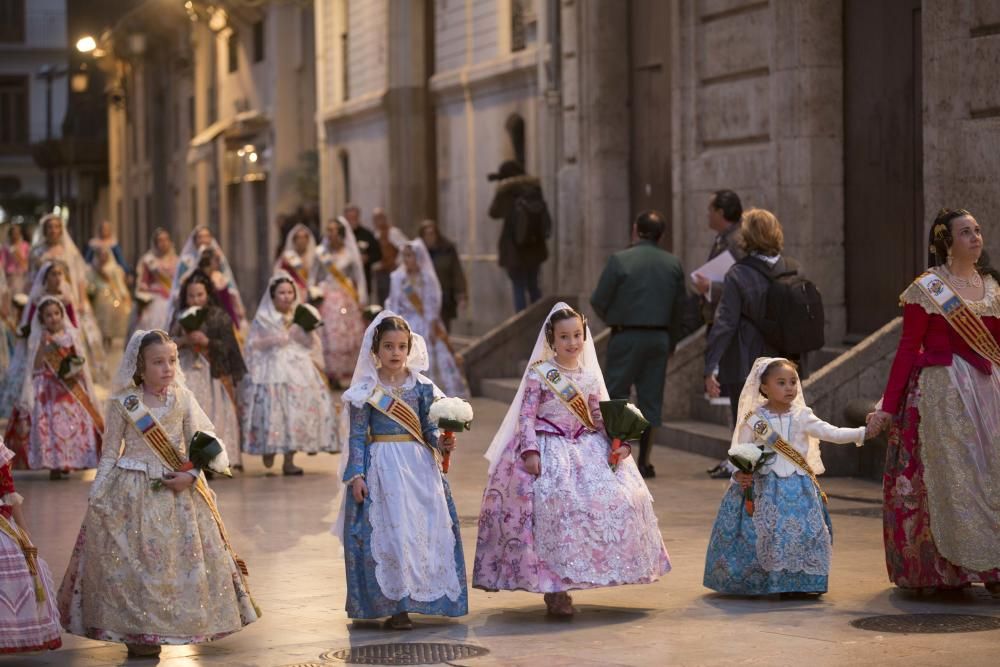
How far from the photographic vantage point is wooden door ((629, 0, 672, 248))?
21000mm

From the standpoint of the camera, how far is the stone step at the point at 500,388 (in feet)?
70.9

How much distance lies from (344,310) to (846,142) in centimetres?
825

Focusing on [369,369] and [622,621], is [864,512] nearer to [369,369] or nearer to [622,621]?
[622,621]

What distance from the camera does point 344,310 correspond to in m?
23.9

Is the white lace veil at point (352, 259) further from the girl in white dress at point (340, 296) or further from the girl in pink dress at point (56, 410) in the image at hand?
the girl in pink dress at point (56, 410)

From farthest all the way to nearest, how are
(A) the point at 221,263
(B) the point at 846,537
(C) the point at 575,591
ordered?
(A) the point at 221,263
(B) the point at 846,537
(C) the point at 575,591

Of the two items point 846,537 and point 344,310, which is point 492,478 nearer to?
point 846,537

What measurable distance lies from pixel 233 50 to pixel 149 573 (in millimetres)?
37547

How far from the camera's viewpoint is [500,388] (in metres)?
22.0

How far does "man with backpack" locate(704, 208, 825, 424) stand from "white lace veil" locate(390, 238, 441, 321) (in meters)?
8.02

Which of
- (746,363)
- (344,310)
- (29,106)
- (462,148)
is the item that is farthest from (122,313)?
(29,106)

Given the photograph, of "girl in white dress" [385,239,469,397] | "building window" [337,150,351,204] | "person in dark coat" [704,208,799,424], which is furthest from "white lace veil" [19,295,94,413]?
"building window" [337,150,351,204]

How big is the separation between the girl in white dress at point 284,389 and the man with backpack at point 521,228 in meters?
6.83

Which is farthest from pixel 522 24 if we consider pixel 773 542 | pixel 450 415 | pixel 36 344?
pixel 450 415
